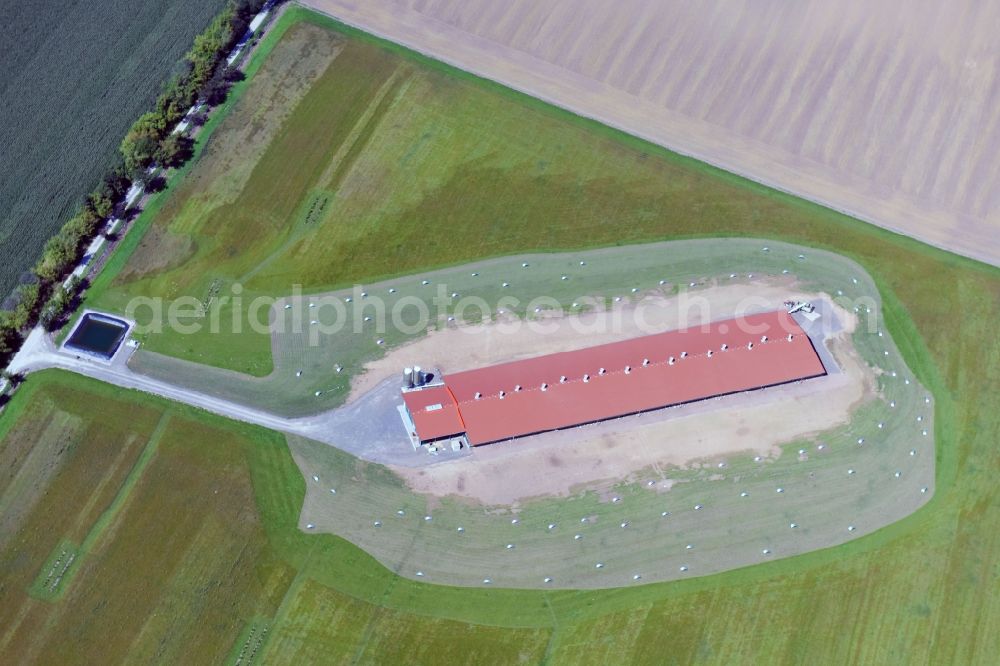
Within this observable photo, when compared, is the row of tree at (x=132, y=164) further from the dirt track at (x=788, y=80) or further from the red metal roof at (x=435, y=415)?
the red metal roof at (x=435, y=415)

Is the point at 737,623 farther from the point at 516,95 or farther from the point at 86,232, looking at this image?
the point at 86,232

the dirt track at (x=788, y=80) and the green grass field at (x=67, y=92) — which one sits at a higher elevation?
the dirt track at (x=788, y=80)

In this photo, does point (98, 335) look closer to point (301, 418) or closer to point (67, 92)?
point (301, 418)

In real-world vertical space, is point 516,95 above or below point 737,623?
above

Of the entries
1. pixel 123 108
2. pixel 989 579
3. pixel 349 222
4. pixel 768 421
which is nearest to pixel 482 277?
pixel 349 222

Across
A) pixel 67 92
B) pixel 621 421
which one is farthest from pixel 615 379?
pixel 67 92

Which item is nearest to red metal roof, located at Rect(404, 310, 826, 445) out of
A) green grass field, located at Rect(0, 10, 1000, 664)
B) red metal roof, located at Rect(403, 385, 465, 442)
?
red metal roof, located at Rect(403, 385, 465, 442)

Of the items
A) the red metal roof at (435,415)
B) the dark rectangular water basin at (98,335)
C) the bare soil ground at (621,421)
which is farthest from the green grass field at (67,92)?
the red metal roof at (435,415)
